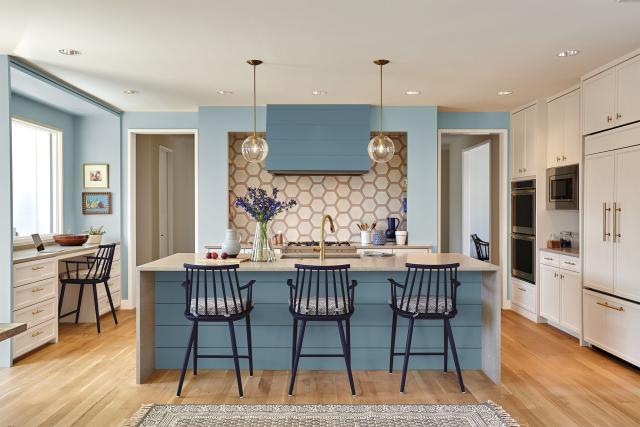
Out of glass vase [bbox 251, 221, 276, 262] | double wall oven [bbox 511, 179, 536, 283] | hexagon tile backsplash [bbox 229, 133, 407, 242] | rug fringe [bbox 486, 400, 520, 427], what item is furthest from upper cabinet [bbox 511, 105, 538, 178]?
glass vase [bbox 251, 221, 276, 262]

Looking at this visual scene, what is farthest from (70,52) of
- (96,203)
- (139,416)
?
(139,416)

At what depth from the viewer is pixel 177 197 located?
8.41 metres

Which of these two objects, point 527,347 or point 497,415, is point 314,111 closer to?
point 527,347

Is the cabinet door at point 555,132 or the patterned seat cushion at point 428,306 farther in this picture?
the cabinet door at point 555,132

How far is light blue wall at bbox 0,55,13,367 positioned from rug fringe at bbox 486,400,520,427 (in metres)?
3.73

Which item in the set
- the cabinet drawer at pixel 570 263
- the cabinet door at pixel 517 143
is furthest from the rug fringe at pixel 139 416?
the cabinet door at pixel 517 143

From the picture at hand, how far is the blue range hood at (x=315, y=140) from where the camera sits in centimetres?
585

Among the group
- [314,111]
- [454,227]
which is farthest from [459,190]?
[314,111]

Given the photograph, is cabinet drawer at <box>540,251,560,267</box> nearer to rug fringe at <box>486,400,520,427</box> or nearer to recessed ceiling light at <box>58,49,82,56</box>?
rug fringe at <box>486,400,520,427</box>

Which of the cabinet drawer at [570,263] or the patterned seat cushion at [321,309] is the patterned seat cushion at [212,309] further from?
the cabinet drawer at [570,263]

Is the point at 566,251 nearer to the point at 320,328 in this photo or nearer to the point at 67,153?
the point at 320,328

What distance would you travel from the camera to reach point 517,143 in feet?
20.1

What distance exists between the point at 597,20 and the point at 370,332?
2700 millimetres

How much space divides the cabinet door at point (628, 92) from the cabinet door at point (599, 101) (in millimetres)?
79
